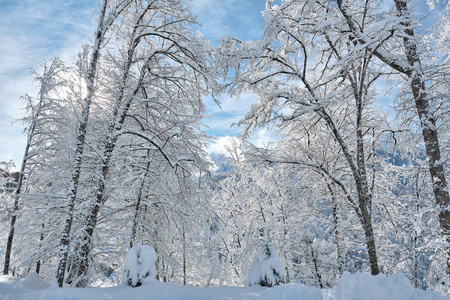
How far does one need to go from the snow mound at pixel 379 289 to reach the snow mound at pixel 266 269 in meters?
Result: 2.11

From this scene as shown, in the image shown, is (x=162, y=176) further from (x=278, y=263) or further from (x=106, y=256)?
(x=278, y=263)

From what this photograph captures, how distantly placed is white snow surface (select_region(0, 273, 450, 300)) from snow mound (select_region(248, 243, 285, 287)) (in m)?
0.67

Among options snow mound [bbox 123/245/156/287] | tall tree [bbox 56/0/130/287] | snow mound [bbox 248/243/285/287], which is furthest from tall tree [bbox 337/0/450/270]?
snow mound [bbox 123/245/156/287]

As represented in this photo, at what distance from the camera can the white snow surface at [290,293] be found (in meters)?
2.87

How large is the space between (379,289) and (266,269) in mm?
2558

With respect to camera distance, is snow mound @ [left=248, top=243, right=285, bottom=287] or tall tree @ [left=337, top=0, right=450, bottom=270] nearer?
snow mound @ [left=248, top=243, right=285, bottom=287]

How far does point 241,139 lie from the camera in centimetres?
890

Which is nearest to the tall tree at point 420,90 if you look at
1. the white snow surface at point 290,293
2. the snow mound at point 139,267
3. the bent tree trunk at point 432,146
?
the bent tree trunk at point 432,146

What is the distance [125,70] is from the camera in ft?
25.1

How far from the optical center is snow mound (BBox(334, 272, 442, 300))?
283cm

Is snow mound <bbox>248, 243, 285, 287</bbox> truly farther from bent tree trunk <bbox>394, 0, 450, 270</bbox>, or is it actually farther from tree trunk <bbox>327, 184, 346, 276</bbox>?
tree trunk <bbox>327, 184, 346, 276</bbox>

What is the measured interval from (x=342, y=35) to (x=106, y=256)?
11.1 m

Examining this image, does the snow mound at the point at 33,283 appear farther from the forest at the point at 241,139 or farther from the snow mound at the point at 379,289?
the snow mound at the point at 379,289

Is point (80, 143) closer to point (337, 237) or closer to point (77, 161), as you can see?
point (77, 161)
